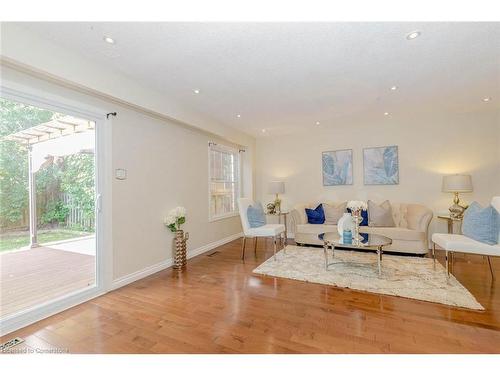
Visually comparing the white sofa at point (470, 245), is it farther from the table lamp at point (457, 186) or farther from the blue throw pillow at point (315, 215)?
the blue throw pillow at point (315, 215)

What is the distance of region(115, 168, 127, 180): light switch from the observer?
295 cm

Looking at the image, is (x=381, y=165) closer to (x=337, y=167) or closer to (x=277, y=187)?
(x=337, y=167)

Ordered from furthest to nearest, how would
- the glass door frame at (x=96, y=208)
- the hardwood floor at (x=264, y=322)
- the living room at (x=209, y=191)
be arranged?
1. the glass door frame at (x=96, y=208)
2. the living room at (x=209, y=191)
3. the hardwood floor at (x=264, y=322)

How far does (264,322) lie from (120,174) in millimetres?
2371

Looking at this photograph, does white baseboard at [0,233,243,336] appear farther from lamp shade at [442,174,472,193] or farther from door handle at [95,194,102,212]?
lamp shade at [442,174,472,193]

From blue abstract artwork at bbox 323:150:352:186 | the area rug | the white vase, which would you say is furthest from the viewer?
blue abstract artwork at bbox 323:150:352:186

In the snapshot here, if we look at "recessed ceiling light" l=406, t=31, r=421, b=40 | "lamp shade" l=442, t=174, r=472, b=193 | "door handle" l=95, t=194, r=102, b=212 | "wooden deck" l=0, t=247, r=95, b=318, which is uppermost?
"recessed ceiling light" l=406, t=31, r=421, b=40

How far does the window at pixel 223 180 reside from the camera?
495cm

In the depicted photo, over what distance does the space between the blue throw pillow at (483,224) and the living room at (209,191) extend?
20 mm

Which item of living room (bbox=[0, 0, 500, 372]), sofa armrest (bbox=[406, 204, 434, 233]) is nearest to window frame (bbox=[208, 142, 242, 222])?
living room (bbox=[0, 0, 500, 372])

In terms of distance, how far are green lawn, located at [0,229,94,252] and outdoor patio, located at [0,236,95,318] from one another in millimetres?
63

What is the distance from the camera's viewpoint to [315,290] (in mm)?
2734

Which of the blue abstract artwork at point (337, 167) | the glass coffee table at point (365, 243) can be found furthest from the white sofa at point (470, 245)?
the blue abstract artwork at point (337, 167)

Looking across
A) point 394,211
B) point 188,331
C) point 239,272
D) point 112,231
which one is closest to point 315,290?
point 239,272
